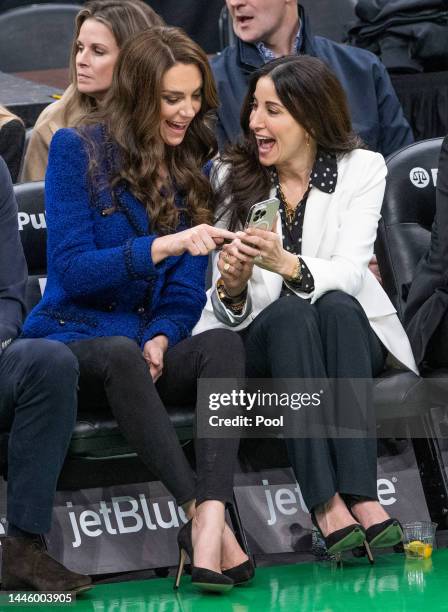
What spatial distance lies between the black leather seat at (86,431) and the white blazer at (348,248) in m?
0.39

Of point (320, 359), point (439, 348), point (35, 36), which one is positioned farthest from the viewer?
point (35, 36)

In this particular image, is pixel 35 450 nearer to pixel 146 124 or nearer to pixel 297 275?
pixel 297 275

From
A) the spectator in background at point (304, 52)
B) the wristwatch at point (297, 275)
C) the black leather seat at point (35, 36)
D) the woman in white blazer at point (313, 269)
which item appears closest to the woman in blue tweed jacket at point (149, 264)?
the woman in white blazer at point (313, 269)

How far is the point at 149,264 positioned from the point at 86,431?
1.46 ft

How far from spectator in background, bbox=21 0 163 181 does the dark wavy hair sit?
1.99 feet

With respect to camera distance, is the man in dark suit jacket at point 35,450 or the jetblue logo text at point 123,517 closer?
the man in dark suit jacket at point 35,450

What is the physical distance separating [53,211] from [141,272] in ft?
0.95

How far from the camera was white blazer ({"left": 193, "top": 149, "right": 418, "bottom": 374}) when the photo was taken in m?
3.58

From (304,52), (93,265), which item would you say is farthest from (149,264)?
(304,52)

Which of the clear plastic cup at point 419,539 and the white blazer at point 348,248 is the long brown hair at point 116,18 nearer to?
the white blazer at point 348,248

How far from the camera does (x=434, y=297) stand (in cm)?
374

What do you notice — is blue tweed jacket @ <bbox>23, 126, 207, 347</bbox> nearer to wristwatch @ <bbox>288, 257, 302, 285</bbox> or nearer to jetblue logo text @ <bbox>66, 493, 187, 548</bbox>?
wristwatch @ <bbox>288, 257, 302, 285</bbox>

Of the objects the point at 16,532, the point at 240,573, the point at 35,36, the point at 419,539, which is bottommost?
the point at 419,539

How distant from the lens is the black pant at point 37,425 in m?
3.13
